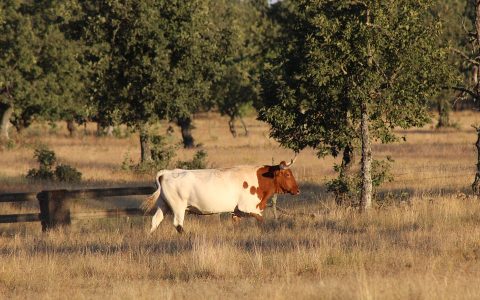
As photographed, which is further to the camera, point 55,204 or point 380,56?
point 380,56

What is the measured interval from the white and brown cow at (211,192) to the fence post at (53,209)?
229 cm

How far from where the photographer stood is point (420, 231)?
52.3 ft

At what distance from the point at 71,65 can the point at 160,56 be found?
1016 inches

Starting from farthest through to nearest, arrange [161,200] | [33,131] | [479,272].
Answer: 1. [33,131]
2. [161,200]
3. [479,272]

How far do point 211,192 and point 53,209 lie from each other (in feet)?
12.9

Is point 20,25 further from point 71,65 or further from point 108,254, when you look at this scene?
point 108,254

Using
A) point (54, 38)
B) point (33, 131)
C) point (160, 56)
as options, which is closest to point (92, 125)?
point (33, 131)

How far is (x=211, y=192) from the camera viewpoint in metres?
18.3

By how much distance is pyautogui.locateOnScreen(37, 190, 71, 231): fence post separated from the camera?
19.5 meters

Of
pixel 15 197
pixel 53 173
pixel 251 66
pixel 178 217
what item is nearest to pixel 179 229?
pixel 178 217

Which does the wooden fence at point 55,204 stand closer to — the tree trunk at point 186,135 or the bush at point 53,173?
the bush at point 53,173

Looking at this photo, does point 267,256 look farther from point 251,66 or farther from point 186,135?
point 251,66

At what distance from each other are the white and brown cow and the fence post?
7.52ft

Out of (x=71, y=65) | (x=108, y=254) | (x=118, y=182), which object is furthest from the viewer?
(x=71, y=65)
